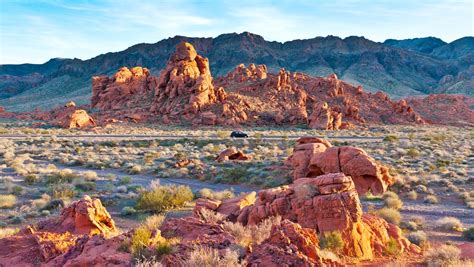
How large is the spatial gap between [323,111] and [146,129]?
25433mm

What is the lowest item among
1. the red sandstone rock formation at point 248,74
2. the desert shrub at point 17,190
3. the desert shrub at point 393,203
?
the desert shrub at point 17,190

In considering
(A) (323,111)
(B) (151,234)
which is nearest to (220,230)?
(B) (151,234)

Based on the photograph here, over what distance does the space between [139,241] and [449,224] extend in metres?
9.71

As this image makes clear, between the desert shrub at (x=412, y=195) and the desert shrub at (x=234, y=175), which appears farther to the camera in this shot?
the desert shrub at (x=234, y=175)

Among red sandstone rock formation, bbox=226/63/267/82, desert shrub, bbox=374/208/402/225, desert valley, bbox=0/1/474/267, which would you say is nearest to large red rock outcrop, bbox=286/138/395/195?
desert valley, bbox=0/1/474/267

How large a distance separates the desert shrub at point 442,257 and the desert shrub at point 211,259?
13.3 ft

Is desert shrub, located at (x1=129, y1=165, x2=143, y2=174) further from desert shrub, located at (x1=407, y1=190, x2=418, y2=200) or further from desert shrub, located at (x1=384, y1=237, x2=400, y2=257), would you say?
desert shrub, located at (x1=384, y1=237, x2=400, y2=257)

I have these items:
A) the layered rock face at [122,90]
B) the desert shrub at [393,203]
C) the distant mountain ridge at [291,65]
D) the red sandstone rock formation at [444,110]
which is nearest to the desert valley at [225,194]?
the desert shrub at [393,203]

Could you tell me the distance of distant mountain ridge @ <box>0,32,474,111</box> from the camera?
155 metres

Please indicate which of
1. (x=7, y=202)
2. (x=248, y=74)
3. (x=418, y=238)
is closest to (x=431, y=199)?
(x=418, y=238)

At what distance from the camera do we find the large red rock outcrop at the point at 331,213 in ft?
31.0

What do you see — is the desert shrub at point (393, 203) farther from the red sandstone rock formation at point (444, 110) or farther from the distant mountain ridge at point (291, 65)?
the distant mountain ridge at point (291, 65)

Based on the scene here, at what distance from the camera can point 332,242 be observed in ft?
29.2

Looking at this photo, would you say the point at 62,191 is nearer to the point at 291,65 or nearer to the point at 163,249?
the point at 163,249
